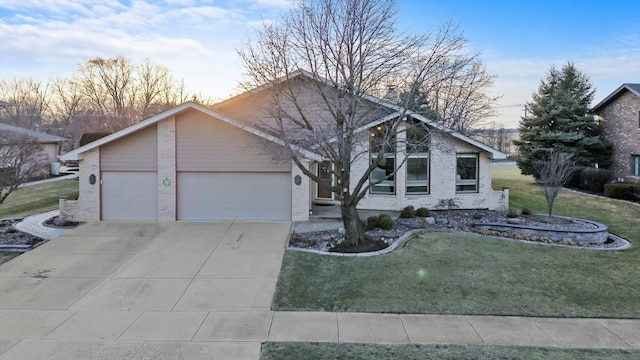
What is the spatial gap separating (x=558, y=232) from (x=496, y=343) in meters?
9.39

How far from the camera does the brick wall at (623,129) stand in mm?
26094

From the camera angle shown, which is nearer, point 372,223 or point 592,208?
point 372,223

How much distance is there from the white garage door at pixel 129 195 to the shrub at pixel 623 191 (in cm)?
2338

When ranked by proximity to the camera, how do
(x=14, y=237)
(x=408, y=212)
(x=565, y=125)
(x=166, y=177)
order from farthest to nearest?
(x=565, y=125), (x=408, y=212), (x=166, y=177), (x=14, y=237)

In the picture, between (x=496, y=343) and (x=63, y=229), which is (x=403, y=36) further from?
(x=63, y=229)

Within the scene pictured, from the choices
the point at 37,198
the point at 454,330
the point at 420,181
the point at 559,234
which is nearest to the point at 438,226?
the point at 420,181

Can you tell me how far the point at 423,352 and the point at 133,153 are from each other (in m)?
13.5

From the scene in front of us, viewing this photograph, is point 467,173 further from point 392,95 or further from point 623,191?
point 623,191

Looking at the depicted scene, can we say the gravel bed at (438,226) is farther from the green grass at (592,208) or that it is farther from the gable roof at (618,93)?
the gable roof at (618,93)

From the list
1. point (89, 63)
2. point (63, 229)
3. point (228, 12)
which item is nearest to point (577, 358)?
point (228, 12)

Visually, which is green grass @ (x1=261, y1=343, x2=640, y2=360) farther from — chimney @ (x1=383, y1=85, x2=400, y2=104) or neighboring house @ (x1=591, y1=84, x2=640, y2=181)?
neighboring house @ (x1=591, y1=84, x2=640, y2=181)

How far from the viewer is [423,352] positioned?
20.6ft

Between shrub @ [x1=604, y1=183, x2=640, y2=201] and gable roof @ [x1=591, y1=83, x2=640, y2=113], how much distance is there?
6294 millimetres

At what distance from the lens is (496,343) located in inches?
263
